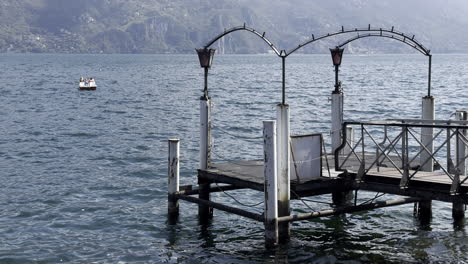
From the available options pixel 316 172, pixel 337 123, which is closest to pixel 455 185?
pixel 316 172

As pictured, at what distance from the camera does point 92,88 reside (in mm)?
83375

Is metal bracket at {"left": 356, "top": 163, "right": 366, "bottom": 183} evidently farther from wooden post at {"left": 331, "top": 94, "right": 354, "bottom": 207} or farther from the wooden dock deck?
wooden post at {"left": 331, "top": 94, "right": 354, "bottom": 207}

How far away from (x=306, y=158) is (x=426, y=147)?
156 inches

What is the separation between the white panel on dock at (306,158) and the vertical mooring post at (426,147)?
264 centimetres

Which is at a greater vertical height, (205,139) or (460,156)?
(205,139)

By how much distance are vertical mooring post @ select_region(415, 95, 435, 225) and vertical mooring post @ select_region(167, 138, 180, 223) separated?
5.95 m

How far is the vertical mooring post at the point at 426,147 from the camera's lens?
59.6ft

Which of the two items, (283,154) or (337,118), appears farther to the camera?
(337,118)

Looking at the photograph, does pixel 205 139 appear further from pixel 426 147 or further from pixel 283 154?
pixel 426 147

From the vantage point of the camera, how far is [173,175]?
1844 centimetres

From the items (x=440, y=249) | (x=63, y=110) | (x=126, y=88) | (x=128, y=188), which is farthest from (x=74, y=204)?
(x=126, y=88)

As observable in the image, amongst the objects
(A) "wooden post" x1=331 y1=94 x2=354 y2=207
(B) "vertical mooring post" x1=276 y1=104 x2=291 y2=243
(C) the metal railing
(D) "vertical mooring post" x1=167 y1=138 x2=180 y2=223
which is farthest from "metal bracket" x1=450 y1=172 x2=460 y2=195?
(D) "vertical mooring post" x1=167 y1=138 x2=180 y2=223

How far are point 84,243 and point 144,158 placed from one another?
14866 mm

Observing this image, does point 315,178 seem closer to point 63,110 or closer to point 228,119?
point 228,119
